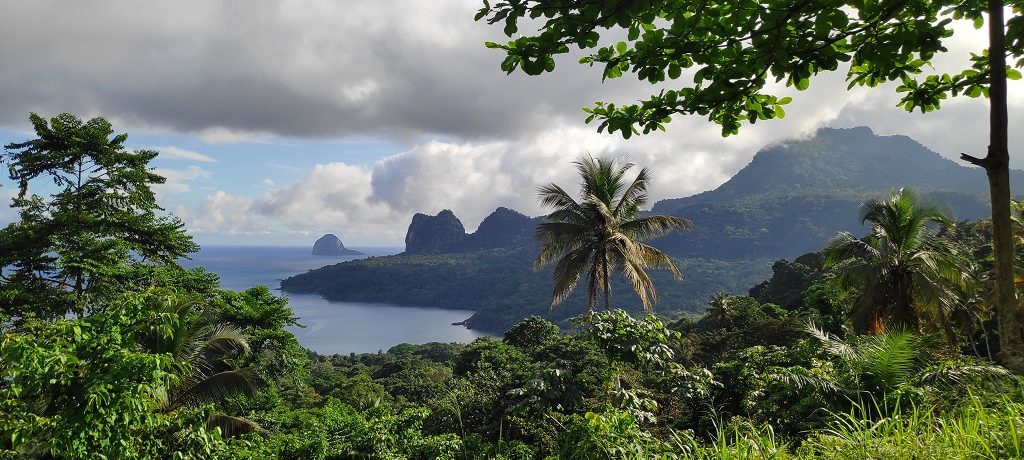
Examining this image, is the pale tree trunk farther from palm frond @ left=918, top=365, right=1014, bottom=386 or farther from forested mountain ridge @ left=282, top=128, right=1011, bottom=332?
forested mountain ridge @ left=282, top=128, right=1011, bottom=332

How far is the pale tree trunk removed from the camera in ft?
8.04

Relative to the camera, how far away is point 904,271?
9.85 metres

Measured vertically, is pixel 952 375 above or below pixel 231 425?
above

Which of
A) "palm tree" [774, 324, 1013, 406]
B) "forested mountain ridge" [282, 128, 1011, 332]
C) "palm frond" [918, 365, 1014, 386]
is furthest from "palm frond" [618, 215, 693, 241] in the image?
"forested mountain ridge" [282, 128, 1011, 332]

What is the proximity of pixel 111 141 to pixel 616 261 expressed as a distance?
52.6 feet

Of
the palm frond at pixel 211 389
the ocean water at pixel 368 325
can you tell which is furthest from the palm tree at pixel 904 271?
the ocean water at pixel 368 325

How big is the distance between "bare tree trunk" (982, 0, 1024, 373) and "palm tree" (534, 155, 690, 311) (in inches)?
368

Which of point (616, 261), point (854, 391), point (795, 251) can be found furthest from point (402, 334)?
point (795, 251)

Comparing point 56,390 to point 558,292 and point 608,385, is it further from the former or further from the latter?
point 558,292

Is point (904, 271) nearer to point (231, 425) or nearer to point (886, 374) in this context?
point (886, 374)

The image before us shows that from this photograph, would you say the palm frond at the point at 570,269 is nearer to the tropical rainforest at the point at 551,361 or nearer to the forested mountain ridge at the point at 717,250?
the tropical rainforest at the point at 551,361

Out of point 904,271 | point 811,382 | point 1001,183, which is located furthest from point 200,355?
point 904,271

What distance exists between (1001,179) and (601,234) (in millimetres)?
10140

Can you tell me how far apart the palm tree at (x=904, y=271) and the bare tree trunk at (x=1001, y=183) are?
8068 millimetres
